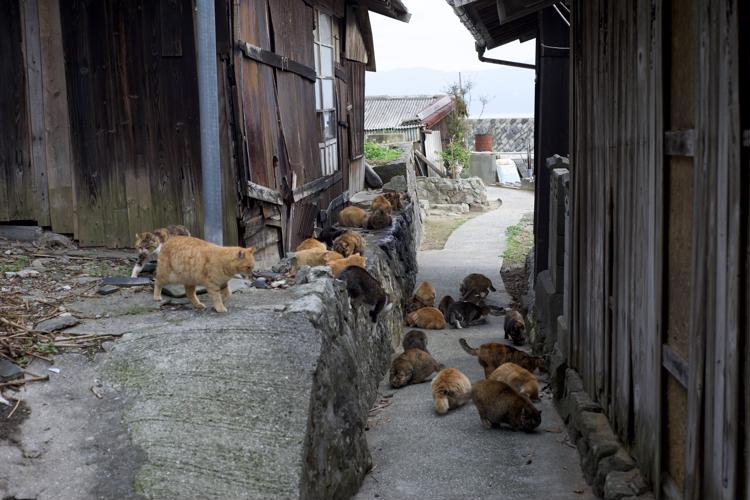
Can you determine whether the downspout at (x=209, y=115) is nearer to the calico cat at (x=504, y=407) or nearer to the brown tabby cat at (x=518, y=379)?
the calico cat at (x=504, y=407)

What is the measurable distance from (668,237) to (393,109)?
103 ft

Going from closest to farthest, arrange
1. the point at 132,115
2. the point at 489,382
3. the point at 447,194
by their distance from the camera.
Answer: the point at 489,382 → the point at 132,115 → the point at 447,194

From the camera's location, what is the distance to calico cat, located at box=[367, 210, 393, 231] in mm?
13117

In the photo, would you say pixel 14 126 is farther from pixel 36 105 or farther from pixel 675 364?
pixel 675 364

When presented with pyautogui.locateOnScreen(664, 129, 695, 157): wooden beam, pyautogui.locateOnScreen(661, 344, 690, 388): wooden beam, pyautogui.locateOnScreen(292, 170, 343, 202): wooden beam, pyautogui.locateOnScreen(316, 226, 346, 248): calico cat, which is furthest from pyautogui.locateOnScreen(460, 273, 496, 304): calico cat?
pyautogui.locateOnScreen(664, 129, 695, 157): wooden beam

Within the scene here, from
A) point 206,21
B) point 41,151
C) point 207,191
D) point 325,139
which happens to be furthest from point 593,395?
point 325,139

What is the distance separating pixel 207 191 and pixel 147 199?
1.44m

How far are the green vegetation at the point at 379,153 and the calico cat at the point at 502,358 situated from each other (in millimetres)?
13397

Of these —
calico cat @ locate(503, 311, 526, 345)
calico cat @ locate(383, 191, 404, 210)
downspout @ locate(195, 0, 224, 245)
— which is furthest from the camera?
calico cat @ locate(383, 191, 404, 210)

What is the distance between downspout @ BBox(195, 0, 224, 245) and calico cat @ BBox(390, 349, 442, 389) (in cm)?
272

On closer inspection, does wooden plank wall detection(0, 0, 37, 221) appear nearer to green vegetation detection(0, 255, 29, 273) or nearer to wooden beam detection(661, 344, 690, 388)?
green vegetation detection(0, 255, 29, 273)

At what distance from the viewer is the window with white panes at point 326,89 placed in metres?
13.1

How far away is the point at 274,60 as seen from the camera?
9.76 metres

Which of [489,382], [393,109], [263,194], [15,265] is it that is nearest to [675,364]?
[489,382]
